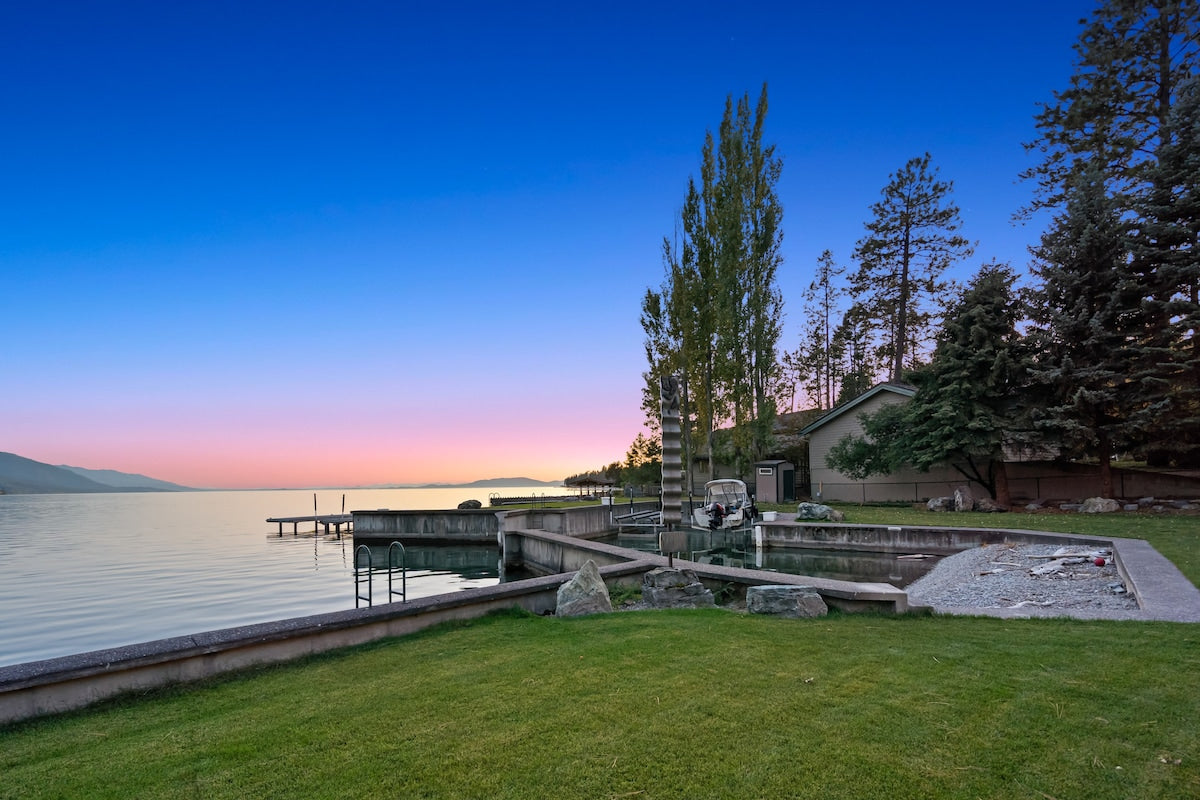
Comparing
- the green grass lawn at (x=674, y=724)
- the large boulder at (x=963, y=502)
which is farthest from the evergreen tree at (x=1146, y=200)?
the green grass lawn at (x=674, y=724)

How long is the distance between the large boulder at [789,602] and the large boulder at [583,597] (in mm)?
1812

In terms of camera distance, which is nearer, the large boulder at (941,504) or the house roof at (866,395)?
the large boulder at (941,504)

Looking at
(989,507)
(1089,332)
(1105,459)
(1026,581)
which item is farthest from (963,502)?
(1026,581)

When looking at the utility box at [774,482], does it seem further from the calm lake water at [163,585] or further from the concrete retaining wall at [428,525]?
the calm lake water at [163,585]

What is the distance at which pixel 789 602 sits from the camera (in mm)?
6492

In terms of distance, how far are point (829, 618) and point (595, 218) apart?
1622cm

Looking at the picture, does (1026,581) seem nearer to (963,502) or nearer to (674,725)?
(674,725)

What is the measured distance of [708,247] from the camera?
28125mm

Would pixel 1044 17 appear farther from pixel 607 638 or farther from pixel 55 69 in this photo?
pixel 55 69

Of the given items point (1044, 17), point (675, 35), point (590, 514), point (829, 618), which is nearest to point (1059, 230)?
point (1044, 17)

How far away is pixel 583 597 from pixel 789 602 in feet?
7.98

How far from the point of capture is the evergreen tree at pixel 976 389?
20.7 metres

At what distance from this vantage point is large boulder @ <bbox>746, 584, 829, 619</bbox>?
21.1 ft

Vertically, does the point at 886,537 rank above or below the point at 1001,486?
below
